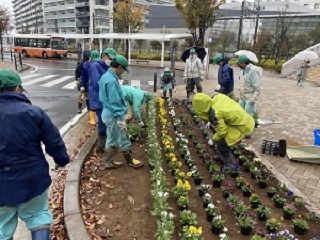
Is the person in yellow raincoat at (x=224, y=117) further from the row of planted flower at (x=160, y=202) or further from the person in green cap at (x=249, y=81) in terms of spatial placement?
the person in green cap at (x=249, y=81)

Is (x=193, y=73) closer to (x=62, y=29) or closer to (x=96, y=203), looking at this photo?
(x=96, y=203)

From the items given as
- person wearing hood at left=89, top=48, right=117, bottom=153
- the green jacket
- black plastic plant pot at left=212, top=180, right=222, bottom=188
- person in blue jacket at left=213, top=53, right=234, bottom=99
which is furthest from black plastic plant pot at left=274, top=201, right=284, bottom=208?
person in blue jacket at left=213, top=53, right=234, bottom=99

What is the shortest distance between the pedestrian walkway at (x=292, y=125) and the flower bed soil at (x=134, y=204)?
0.66m

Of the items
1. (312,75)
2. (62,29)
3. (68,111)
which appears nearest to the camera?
(68,111)

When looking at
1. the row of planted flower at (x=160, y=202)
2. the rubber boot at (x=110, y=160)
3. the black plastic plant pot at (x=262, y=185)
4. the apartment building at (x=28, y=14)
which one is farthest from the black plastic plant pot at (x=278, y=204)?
the apartment building at (x=28, y=14)

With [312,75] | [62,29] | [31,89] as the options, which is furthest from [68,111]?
[62,29]

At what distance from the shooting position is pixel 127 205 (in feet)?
11.8

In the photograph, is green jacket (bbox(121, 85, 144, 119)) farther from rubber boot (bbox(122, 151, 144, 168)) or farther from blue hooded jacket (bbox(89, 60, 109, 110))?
rubber boot (bbox(122, 151, 144, 168))

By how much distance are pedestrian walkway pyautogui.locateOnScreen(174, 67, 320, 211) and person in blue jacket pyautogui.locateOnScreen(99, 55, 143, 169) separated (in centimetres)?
260

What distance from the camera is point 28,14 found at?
382ft

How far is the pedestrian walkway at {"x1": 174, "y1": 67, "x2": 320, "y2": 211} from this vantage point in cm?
455

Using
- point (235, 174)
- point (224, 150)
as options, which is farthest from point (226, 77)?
point (235, 174)

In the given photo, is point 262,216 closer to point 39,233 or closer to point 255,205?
point 255,205

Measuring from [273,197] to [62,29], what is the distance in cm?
8896
